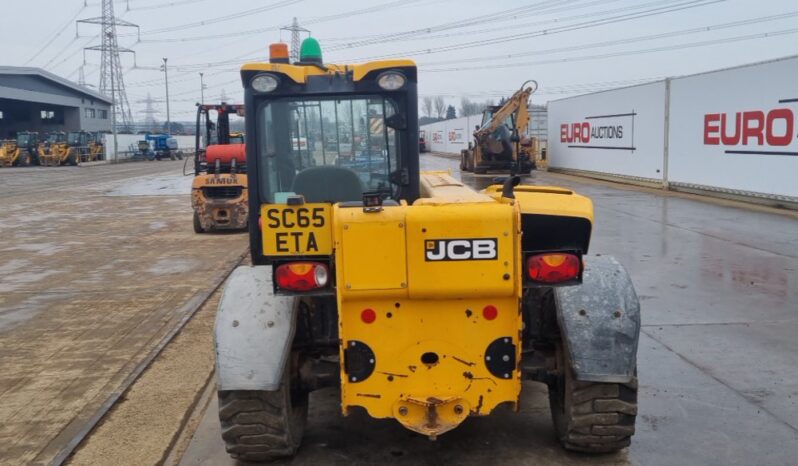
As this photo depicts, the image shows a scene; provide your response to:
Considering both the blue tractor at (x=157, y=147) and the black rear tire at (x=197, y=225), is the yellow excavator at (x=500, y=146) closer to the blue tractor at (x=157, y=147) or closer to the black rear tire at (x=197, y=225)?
the black rear tire at (x=197, y=225)

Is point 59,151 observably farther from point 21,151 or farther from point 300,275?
point 300,275

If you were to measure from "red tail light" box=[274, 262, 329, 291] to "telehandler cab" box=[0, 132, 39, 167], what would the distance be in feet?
190

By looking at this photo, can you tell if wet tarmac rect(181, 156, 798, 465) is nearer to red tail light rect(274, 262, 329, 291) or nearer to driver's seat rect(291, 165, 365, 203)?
red tail light rect(274, 262, 329, 291)

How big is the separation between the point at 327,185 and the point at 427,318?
1575 mm

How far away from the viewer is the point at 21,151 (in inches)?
2181

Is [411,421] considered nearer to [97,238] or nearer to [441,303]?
[441,303]

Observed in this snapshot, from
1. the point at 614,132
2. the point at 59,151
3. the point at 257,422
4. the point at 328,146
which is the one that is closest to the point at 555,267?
the point at 257,422

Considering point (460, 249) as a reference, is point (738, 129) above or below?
above

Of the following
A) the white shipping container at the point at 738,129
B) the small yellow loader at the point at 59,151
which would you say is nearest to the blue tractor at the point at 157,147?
the small yellow loader at the point at 59,151

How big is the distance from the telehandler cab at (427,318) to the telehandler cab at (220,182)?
1027 centimetres

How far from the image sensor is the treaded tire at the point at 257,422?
399 centimetres

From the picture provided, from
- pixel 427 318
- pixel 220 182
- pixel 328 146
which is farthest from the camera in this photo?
pixel 220 182

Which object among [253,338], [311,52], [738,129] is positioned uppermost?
[311,52]

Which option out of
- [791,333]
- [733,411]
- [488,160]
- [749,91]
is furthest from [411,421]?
[488,160]
